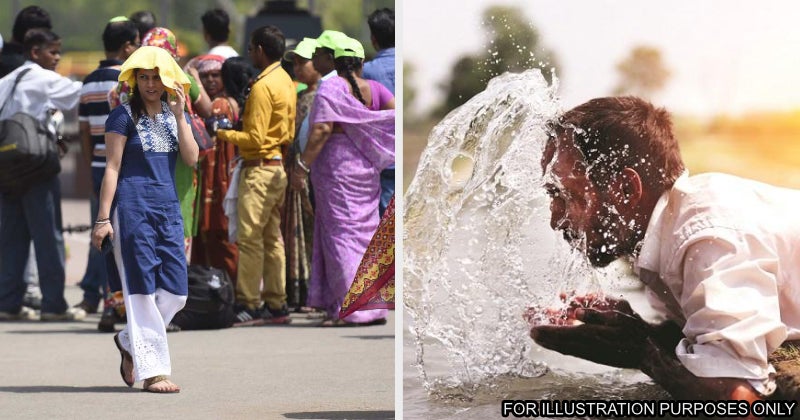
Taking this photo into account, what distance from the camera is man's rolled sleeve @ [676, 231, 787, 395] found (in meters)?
4.84

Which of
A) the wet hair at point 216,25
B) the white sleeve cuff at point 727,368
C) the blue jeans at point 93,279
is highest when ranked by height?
the wet hair at point 216,25

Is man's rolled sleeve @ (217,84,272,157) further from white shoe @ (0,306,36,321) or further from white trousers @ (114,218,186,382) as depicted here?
white trousers @ (114,218,186,382)

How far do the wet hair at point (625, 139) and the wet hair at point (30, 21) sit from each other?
6.28 meters

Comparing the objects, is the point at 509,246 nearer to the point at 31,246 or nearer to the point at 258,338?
the point at 258,338

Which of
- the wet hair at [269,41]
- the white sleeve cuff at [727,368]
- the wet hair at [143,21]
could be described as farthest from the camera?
the wet hair at [143,21]

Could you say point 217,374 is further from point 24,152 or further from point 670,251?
point 670,251

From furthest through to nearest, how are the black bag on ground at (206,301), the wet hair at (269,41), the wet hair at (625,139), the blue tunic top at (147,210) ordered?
the wet hair at (269,41), the black bag on ground at (206,301), the blue tunic top at (147,210), the wet hair at (625,139)

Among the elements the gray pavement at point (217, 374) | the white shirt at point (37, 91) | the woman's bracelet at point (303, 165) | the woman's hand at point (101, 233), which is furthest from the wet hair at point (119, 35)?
the woman's hand at point (101, 233)

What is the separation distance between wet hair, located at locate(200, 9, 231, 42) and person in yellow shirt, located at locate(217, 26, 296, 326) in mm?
1488

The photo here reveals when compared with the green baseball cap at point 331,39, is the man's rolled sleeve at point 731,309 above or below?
below

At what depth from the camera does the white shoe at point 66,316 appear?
33.8 ft

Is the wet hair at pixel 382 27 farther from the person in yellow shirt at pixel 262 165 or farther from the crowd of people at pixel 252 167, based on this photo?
the person in yellow shirt at pixel 262 165

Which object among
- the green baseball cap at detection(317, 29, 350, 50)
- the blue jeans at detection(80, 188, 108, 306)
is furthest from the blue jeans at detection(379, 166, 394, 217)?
the blue jeans at detection(80, 188, 108, 306)

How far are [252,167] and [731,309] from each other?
5.07 metres
